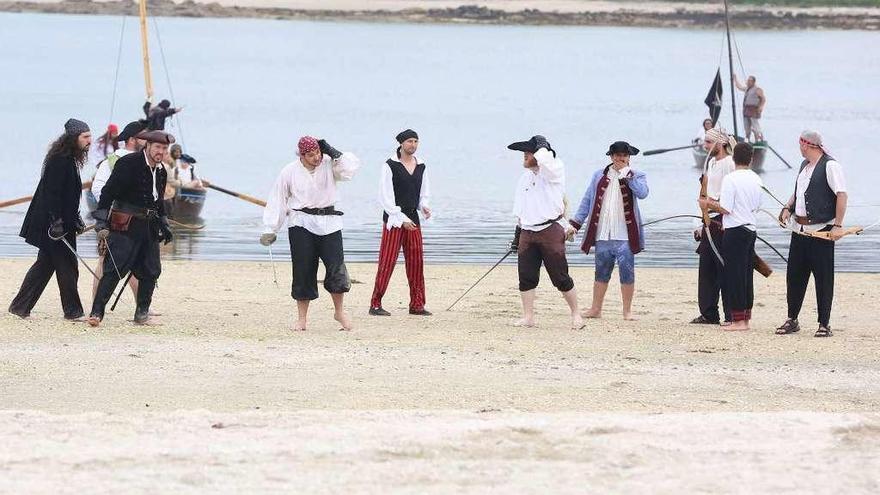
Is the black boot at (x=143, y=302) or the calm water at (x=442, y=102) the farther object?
the calm water at (x=442, y=102)

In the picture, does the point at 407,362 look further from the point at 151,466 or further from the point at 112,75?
the point at 112,75

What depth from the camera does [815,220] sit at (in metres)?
→ 11.9

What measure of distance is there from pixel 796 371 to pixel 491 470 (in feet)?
12.5

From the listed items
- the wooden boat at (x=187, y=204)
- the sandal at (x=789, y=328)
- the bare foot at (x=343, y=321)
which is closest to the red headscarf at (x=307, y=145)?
the bare foot at (x=343, y=321)

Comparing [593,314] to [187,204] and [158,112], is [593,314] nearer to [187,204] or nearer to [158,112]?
[187,204]

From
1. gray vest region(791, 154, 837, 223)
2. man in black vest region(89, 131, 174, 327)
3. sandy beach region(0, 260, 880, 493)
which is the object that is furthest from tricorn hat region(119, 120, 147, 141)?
gray vest region(791, 154, 837, 223)

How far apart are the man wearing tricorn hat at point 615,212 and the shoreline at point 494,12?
3900 inches

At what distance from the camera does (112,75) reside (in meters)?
71.6

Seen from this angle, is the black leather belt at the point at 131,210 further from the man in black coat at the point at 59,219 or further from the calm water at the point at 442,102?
the calm water at the point at 442,102

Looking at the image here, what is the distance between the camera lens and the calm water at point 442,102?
80.1 ft

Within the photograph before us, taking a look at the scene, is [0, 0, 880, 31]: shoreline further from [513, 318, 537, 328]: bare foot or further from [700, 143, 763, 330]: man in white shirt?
[513, 318, 537, 328]: bare foot

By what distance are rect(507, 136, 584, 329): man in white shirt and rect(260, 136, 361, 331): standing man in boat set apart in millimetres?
1338

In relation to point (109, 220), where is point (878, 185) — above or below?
below

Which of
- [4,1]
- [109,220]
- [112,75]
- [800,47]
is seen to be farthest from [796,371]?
[4,1]
